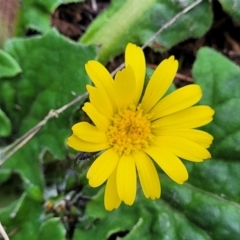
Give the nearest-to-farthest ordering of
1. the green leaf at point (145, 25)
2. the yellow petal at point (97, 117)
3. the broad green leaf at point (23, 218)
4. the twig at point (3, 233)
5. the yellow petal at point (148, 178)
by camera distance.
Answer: the yellow petal at point (97, 117) → the yellow petal at point (148, 178) → the twig at point (3, 233) → the broad green leaf at point (23, 218) → the green leaf at point (145, 25)

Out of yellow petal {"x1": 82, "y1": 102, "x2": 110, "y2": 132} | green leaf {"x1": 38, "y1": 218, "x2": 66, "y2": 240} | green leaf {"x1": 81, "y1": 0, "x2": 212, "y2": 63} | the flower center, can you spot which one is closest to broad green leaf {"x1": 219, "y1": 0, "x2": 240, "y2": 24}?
green leaf {"x1": 81, "y1": 0, "x2": 212, "y2": 63}

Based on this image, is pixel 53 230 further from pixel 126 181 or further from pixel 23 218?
pixel 126 181

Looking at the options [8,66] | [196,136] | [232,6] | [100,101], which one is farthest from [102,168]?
[232,6]

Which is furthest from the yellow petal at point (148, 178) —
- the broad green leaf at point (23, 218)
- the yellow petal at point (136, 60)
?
the broad green leaf at point (23, 218)

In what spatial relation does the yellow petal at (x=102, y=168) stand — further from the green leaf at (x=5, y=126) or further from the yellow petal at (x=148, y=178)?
the green leaf at (x=5, y=126)

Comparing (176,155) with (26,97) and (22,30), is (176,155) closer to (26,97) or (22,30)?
(26,97)

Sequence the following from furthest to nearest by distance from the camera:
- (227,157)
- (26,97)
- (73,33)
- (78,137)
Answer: (73,33) < (26,97) < (227,157) < (78,137)

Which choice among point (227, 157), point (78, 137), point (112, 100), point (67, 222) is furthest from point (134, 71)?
point (67, 222)
